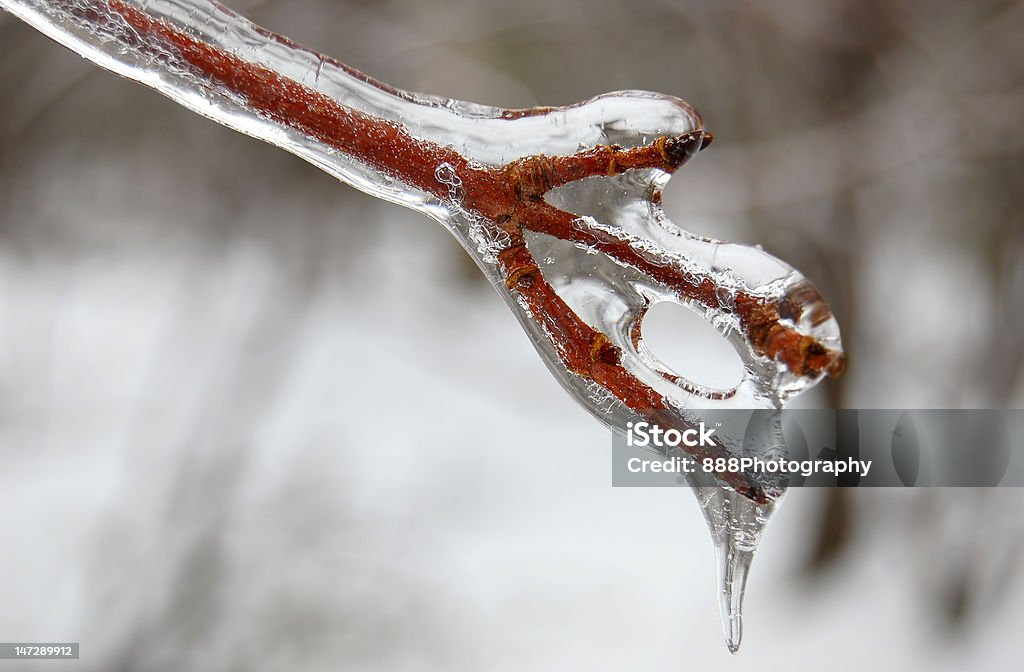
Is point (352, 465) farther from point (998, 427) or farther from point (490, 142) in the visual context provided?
point (490, 142)

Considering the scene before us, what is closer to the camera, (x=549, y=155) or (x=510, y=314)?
(x=549, y=155)

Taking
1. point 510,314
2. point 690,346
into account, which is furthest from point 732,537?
point 690,346

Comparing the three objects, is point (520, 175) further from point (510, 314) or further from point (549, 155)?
point (510, 314)

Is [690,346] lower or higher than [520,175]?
higher

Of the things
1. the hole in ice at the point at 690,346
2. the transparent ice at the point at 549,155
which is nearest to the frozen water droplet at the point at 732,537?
the transparent ice at the point at 549,155

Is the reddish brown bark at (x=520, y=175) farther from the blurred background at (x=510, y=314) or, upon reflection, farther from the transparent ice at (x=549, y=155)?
the blurred background at (x=510, y=314)

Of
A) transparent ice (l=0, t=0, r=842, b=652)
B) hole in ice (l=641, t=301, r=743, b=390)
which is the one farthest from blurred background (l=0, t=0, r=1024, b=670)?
transparent ice (l=0, t=0, r=842, b=652)

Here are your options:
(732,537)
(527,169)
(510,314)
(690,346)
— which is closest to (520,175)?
(527,169)

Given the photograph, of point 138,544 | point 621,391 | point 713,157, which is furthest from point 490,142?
point 138,544
